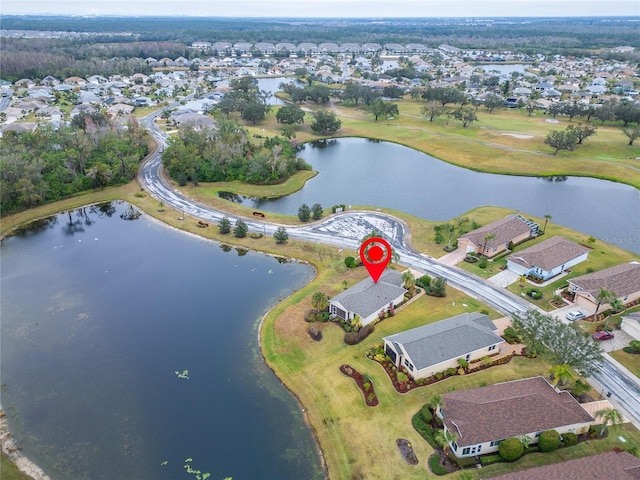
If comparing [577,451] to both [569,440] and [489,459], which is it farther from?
[489,459]

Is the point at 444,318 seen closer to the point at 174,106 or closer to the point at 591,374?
the point at 591,374

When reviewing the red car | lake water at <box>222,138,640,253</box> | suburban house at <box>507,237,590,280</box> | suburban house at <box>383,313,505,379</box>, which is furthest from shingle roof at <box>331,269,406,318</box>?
lake water at <box>222,138,640,253</box>

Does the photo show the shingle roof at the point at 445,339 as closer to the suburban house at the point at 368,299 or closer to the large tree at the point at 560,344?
the large tree at the point at 560,344

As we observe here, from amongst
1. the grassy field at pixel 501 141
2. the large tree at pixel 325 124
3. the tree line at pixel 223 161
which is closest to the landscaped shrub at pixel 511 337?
the tree line at pixel 223 161

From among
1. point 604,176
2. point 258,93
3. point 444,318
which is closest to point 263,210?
point 444,318

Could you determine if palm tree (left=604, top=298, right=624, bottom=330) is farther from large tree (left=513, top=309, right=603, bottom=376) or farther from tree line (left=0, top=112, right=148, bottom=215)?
tree line (left=0, top=112, right=148, bottom=215)

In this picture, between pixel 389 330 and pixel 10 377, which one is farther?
pixel 389 330
